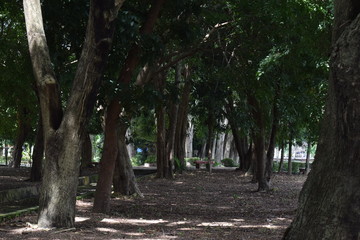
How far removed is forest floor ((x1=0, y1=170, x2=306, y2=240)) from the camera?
9617 millimetres

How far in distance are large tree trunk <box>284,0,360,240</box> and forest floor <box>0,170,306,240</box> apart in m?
4.25

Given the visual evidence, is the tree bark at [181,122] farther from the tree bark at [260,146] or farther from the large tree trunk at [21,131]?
the large tree trunk at [21,131]

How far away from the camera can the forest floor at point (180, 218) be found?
9617 millimetres

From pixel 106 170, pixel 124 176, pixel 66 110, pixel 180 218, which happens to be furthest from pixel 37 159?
pixel 66 110

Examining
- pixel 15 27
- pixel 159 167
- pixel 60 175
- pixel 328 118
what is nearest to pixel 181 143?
pixel 159 167

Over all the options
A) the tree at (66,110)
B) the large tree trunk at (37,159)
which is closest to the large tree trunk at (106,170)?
the tree at (66,110)

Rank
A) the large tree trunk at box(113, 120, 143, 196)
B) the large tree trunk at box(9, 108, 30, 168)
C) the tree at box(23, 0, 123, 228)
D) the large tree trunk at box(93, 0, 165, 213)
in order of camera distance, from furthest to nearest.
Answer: the large tree trunk at box(9, 108, 30, 168) < the large tree trunk at box(113, 120, 143, 196) < the large tree trunk at box(93, 0, 165, 213) < the tree at box(23, 0, 123, 228)

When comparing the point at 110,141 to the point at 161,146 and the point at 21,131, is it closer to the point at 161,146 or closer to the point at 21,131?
the point at 161,146

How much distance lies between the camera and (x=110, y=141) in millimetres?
12680

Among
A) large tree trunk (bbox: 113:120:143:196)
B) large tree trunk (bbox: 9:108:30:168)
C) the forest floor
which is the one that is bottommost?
the forest floor

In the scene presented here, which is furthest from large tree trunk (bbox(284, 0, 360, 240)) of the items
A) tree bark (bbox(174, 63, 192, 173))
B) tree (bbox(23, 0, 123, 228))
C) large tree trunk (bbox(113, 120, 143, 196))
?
tree bark (bbox(174, 63, 192, 173))

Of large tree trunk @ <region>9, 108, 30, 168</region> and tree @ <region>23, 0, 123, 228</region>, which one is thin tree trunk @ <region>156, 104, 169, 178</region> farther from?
tree @ <region>23, 0, 123, 228</region>

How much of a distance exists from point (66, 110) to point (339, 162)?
18.3 ft

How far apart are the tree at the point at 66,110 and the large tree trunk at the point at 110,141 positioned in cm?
256
